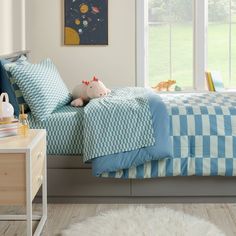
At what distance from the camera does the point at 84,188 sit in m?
3.78

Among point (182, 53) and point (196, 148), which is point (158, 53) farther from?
point (196, 148)

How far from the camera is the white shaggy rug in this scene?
3.13 meters

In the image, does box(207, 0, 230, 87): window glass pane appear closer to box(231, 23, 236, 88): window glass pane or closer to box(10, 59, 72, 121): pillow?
box(231, 23, 236, 88): window glass pane

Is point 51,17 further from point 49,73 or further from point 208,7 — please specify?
point 49,73

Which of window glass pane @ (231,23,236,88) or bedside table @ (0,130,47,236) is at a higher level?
window glass pane @ (231,23,236,88)

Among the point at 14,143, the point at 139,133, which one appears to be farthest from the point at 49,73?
the point at 14,143

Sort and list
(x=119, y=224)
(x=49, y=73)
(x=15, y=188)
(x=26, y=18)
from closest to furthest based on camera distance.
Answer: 1. (x=15, y=188)
2. (x=119, y=224)
3. (x=49, y=73)
4. (x=26, y=18)

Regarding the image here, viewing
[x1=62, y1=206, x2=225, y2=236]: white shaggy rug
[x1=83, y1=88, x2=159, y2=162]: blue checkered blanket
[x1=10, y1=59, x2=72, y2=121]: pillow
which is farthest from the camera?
[x1=10, y1=59, x2=72, y2=121]: pillow

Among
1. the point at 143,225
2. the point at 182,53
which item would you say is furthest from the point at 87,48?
the point at 143,225

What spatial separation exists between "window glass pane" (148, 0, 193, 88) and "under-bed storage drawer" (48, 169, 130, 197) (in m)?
2.78

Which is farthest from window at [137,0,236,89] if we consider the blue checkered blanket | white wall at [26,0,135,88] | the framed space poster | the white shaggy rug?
the white shaggy rug

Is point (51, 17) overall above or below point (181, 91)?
above

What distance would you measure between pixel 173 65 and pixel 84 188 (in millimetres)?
2890

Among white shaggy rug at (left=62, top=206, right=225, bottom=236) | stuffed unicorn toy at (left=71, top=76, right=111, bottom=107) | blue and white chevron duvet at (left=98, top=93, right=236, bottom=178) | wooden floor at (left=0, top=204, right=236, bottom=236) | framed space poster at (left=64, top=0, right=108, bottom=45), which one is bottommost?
wooden floor at (left=0, top=204, right=236, bottom=236)
